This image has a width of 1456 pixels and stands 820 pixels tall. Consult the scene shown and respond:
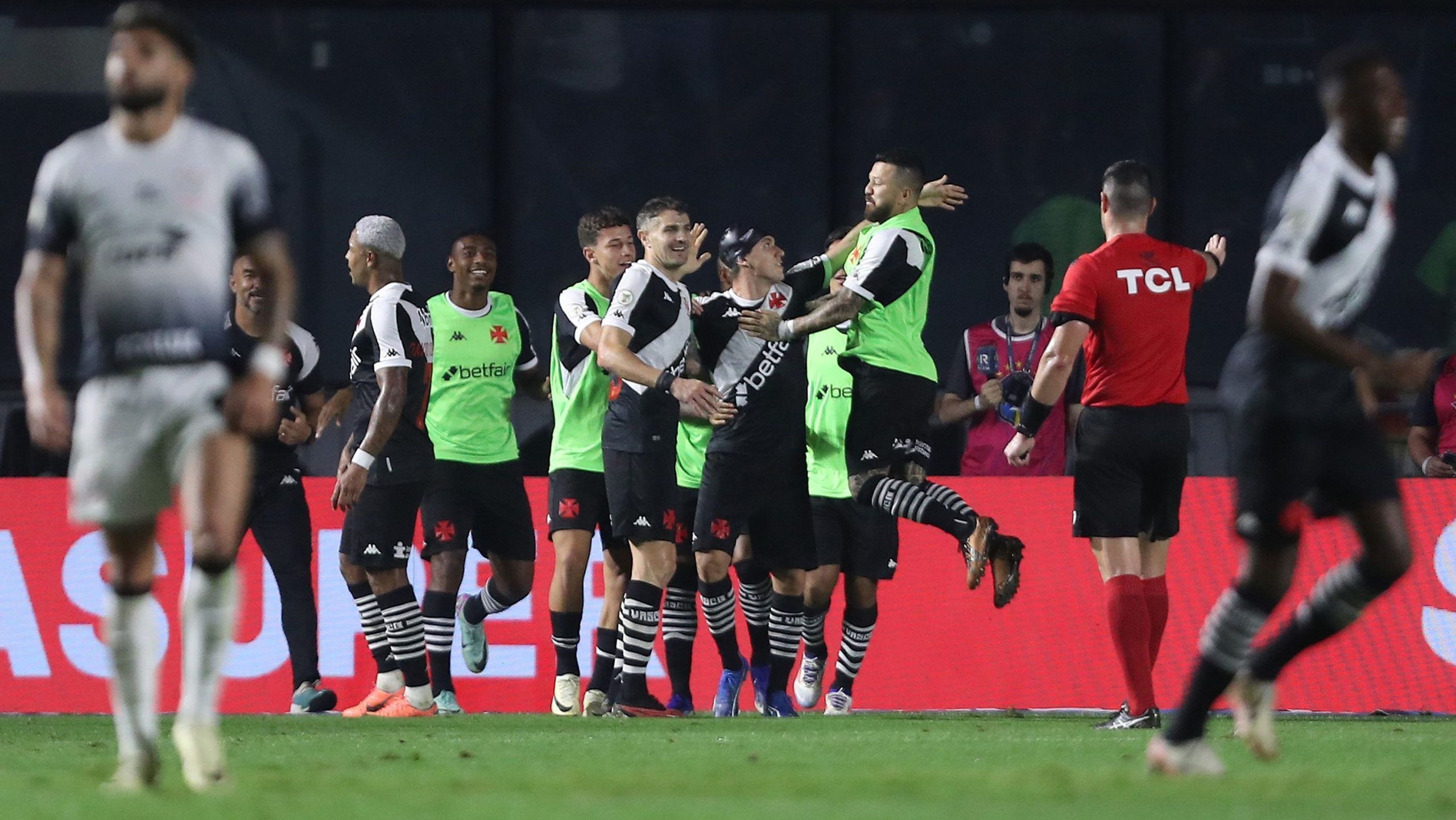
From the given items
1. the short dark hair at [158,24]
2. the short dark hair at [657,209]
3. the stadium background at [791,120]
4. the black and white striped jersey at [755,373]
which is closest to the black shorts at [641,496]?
the black and white striped jersey at [755,373]

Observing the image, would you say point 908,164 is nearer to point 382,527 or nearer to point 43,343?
point 382,527

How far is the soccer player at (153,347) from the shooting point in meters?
5.48

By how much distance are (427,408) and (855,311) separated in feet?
7.21

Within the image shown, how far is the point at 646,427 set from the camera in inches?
388

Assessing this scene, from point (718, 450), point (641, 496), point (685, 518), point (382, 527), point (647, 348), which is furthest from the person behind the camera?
point (685, 518)

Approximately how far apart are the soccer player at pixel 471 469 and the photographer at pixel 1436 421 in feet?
14.9

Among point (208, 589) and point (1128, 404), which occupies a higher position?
point (1128, 404)

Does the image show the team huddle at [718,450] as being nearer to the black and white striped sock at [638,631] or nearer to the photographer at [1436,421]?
the black and white striped sock at [638,631]

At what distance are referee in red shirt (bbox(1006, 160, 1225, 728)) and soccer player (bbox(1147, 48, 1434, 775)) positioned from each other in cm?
262

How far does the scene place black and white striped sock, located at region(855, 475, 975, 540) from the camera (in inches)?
380

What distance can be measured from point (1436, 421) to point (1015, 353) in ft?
7.23

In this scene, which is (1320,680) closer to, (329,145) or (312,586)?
(312,586)

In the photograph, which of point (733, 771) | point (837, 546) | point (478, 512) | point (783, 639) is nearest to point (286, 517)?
point (478, 512)

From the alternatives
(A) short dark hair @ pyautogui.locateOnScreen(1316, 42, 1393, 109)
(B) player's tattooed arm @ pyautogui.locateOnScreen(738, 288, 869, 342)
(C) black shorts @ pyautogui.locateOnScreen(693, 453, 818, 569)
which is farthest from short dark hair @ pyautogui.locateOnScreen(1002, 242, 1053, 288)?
(A) short dark hair @ pyautogui.locateOnScreen(1316, 42, 1393, 109)
